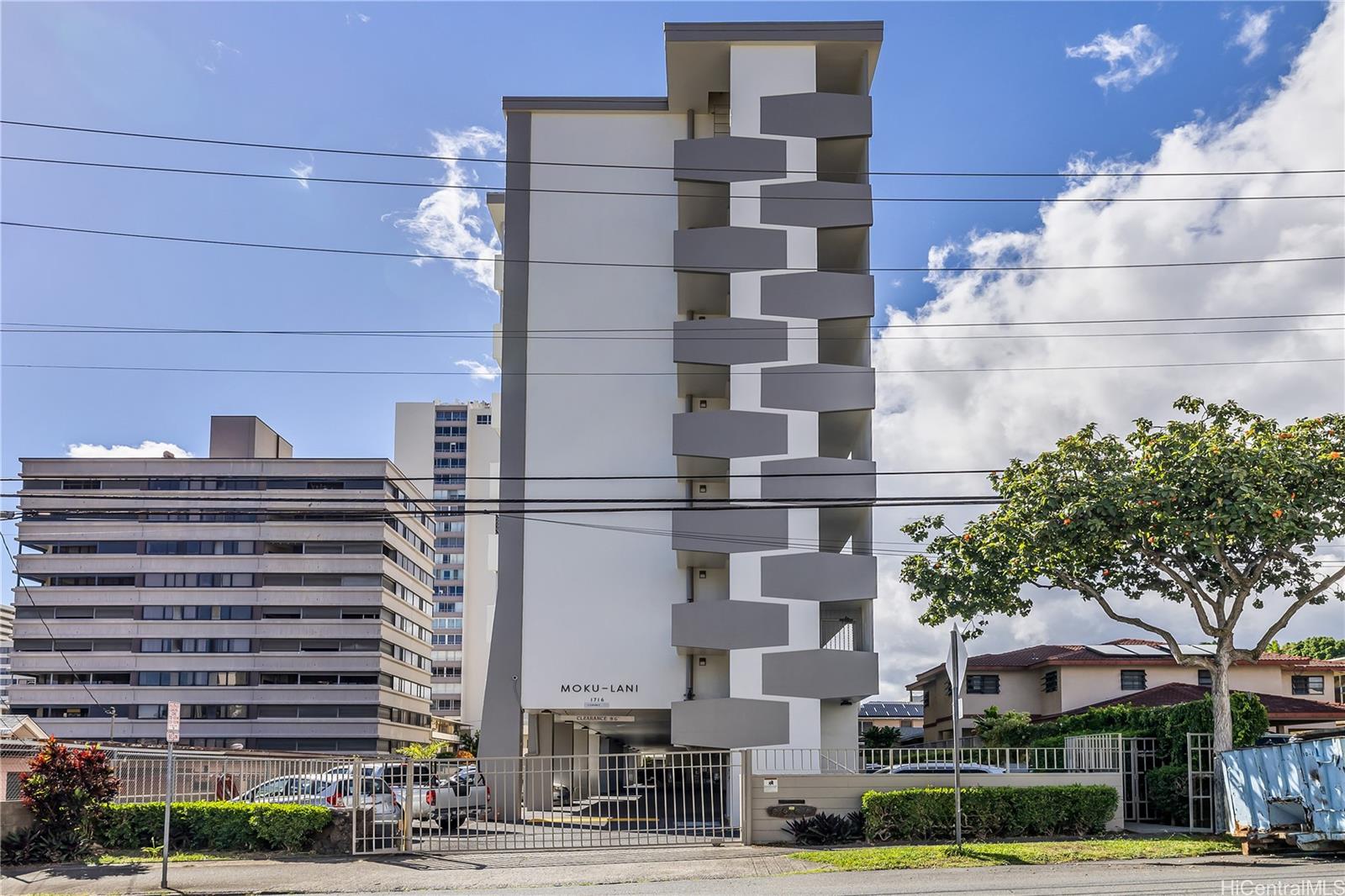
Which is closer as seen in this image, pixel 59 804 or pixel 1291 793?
pixel 1291 793

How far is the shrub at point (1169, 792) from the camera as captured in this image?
25.7 meters

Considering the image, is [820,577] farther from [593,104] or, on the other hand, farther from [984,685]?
[984,685]

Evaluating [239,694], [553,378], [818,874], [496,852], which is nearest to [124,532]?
[239,694]

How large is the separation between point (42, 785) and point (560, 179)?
24510 mm

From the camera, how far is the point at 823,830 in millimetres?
22094

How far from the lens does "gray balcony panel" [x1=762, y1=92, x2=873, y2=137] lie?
36438 millimetres

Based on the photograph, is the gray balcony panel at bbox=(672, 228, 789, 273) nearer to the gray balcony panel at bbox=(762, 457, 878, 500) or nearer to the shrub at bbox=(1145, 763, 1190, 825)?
the gray balcony panel at bbox=(762, 457, 878, 500)

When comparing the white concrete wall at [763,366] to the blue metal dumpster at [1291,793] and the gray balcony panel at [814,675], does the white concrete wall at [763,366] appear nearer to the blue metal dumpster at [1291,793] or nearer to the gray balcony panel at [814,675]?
the gray balcony panel at [814,675]

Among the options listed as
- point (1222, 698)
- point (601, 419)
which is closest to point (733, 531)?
point (601, 419)

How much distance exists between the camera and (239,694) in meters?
86.8

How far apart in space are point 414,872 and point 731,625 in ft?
51.5

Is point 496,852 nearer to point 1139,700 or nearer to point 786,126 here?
point 786,126

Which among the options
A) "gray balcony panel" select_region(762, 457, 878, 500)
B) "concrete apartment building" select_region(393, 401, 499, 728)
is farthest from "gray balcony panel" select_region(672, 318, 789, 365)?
→ "concrete apartment building" select_region(393, 401, 499, 728)

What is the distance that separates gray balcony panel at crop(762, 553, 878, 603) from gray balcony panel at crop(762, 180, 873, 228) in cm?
963
